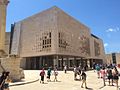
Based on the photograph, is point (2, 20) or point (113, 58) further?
point (113, 58)

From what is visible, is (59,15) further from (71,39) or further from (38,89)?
(38,89)

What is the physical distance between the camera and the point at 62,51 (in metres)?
44.1

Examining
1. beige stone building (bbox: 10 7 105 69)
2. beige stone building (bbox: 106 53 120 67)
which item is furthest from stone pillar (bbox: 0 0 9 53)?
beige stone building (bbox: 106 53 120 67)

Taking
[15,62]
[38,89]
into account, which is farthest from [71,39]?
[38,89]

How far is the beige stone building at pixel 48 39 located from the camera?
43.9 meters

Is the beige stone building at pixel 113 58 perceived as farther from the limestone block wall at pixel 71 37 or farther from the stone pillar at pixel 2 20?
the stone pillar at pixel 2 20

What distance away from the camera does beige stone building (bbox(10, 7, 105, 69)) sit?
43.9 metres

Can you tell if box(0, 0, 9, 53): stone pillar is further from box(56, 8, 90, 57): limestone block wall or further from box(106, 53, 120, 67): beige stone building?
box(106, 53, 120, 67): beige stone building

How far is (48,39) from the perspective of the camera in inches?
1751

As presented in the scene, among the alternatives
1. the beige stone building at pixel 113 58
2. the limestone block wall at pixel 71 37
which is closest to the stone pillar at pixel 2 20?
the limestone block wall at pixel 71 37

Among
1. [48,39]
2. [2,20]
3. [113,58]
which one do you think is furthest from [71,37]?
[113,58]

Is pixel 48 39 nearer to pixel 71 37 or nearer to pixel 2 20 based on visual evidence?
pixel 71 37

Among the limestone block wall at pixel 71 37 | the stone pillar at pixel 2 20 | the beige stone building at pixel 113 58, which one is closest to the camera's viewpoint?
the stone pillar at pixel 2 20

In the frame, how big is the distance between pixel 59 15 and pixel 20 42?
18.0m
